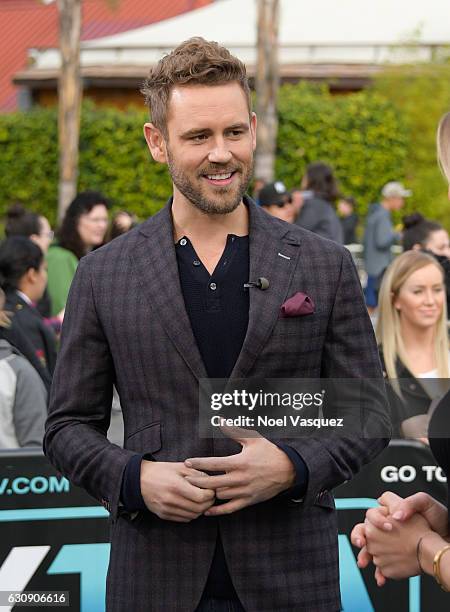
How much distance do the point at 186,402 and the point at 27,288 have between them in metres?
4.04

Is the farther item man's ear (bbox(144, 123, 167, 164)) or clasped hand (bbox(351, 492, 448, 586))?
man's ear (bbox(144, 123, 167, 164))

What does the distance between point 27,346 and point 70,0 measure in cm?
1821

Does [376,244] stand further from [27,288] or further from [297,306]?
[297,306]

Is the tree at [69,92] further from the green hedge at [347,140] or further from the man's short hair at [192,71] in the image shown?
the man's short hair at [192,71]

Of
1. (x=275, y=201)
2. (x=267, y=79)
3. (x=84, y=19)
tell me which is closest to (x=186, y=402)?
(x=275, y=201)

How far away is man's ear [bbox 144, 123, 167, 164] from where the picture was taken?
3041 millimetres

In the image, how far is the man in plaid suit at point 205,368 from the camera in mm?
2781

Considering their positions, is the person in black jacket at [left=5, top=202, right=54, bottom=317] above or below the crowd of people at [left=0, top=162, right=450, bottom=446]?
above

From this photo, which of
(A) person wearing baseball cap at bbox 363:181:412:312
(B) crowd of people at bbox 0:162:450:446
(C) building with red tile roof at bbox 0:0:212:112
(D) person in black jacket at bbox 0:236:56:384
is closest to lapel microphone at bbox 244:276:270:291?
(B) crowd of people at bbox 0:162:450:446

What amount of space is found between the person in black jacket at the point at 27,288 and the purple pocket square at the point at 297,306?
3573mm

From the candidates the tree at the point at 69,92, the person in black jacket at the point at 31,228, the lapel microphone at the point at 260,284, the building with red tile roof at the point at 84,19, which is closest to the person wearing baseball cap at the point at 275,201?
the person in black jacket at the point at 31,228

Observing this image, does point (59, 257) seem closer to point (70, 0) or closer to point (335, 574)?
point (335, 574)

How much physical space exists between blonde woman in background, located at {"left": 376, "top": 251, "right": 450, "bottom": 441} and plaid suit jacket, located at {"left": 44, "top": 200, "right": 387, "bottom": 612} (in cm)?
231

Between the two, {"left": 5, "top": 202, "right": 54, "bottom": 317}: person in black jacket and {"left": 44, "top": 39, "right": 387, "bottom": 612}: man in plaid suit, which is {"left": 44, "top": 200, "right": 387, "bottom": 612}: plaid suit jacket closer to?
{"left": 44, "top": 39, "right": 387, "bottom": 612}: man in plaid suit
